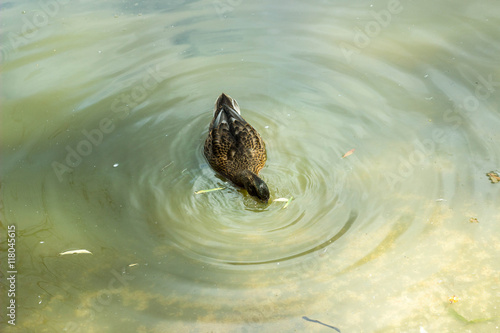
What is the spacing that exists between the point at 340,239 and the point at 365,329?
0.99 m

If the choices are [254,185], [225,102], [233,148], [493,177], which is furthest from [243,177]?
[493,177]

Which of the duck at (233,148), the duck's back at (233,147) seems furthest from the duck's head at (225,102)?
the duck's back at (233,147)

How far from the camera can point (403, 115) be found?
651 centimetres

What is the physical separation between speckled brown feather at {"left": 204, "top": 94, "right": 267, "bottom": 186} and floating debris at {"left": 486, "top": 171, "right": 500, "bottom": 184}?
8.46ft

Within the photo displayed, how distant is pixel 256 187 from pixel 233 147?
0.90m

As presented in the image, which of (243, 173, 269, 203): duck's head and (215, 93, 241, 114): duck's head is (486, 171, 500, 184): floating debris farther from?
(215, 93, 241, 114): duck's head

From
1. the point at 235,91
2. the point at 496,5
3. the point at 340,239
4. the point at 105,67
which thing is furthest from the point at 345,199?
the point at 496,5

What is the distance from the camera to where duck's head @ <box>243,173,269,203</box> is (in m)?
5.40

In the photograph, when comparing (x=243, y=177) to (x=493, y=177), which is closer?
(x=493, y=177)

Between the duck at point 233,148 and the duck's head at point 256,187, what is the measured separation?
0.10 metres

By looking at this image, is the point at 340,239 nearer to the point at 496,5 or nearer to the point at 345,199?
the point at 345,199

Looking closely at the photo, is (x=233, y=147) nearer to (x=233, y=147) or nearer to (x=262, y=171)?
(x=233, y=147)

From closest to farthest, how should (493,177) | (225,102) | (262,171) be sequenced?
(493,177) < (262,171) < (225,102)

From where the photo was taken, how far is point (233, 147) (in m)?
6.18
